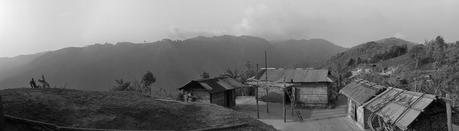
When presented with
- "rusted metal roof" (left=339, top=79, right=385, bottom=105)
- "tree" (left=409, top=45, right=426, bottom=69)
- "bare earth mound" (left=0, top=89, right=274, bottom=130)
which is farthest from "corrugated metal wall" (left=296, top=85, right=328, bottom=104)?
"tree" (left=409, top=45, right=426, bottom=69)

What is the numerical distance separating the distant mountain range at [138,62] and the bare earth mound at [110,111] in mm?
69200

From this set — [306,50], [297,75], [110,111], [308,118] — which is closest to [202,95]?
[308,118]

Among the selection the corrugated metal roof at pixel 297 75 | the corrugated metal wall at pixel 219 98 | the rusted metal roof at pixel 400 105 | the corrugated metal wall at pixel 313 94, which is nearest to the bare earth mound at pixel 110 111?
the rusted metal roof at pixel 400 105

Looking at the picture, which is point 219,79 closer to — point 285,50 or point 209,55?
point 209,55

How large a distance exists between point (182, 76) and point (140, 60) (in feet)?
51.9

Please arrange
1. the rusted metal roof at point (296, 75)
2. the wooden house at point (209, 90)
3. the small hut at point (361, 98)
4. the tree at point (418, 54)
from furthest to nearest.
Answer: the tree at point (418, 54) → the rusted metal roof at point (296, 75) → the wooden house at point (209, 90) → the small hut at point (361, 98)

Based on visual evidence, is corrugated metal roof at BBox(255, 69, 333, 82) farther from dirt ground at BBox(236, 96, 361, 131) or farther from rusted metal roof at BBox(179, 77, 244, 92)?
rusted metal roof at BBox(179, 77, 244, 92)

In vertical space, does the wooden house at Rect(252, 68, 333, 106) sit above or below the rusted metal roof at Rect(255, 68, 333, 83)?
below

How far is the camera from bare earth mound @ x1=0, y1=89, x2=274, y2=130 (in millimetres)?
9883

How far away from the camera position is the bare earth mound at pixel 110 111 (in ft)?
32.4

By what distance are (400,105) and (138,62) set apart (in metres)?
92.9

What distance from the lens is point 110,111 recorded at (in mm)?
11094

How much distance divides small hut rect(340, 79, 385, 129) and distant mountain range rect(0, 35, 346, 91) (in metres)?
58.7

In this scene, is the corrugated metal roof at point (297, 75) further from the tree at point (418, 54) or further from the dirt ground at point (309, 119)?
the tree at point (418, 54)
